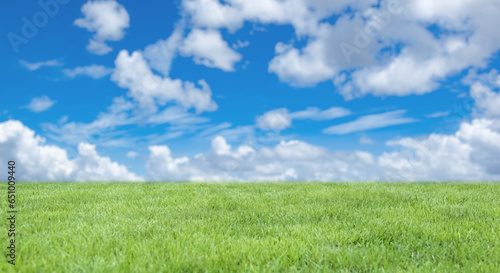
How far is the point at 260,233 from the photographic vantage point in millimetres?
8141

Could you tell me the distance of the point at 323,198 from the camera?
12.3 m

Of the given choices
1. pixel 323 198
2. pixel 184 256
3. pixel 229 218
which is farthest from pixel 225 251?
pixel 323 198

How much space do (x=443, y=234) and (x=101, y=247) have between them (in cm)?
578

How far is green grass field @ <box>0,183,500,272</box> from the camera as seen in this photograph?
625 centimetres

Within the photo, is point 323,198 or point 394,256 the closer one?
point 394,256

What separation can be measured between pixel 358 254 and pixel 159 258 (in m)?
2.95

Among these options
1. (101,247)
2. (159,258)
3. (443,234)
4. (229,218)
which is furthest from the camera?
(229,218)

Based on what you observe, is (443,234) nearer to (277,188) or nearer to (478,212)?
(478,212)

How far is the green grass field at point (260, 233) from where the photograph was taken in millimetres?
6246

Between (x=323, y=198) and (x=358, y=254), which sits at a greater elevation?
(x=323, y=198)

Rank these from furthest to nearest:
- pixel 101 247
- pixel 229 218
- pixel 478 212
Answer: pixel 478 212, pixel 229 218, pixel 101 247

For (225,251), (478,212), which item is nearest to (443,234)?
(478,212)

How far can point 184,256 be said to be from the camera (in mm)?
6441

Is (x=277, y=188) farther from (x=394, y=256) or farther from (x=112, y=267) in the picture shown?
(x=112, y=267)
